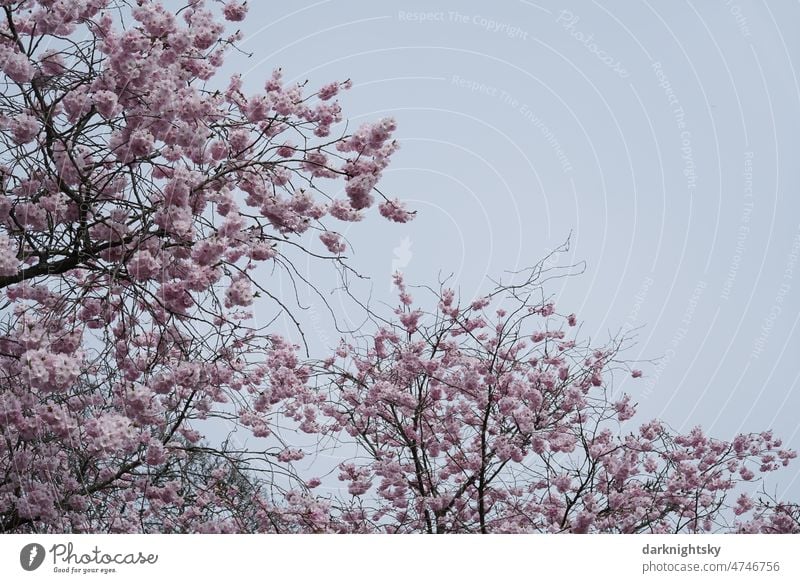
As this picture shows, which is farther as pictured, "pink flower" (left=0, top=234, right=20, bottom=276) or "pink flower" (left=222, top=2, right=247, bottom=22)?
"pink flower" (left=222, top=2, right=247, bottom=22)

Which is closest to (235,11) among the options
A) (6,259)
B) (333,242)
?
(333,242)

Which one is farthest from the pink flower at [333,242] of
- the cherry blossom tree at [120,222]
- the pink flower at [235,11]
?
the pink flower at [235,11]

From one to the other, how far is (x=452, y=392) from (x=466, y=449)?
319 mm
